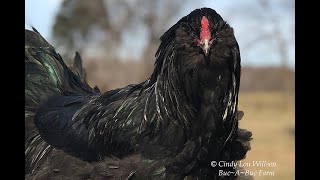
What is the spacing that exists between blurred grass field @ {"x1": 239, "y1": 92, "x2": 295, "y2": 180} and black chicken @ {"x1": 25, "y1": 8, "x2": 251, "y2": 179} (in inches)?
15.9

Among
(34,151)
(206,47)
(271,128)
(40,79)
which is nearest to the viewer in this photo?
(206,47)

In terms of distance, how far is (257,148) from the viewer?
4.07 m

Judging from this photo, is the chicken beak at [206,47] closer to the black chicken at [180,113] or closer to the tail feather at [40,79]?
the black chicken at [180,113]

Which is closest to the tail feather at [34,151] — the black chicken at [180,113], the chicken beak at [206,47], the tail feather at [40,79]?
the tail feather at [40,79]

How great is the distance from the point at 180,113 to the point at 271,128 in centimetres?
159

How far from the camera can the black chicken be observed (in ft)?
10.5

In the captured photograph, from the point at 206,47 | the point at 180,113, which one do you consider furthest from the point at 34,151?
the point at 206,47

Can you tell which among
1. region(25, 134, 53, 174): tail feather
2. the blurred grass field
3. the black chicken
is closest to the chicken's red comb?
the black chicken

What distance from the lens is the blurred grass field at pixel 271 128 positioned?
12.8ft

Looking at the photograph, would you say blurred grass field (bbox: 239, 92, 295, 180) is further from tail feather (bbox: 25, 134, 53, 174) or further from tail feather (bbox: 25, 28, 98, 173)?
tail feather (bbox: 25, 134, 53, 174)

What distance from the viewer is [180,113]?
129 inches

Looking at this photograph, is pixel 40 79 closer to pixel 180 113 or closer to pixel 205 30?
pixel 180 113

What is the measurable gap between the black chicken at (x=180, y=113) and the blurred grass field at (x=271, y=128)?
1.33 ft
